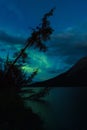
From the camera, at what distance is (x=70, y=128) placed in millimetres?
32312

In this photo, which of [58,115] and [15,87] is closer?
[15,87]

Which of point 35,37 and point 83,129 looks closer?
point 35,37

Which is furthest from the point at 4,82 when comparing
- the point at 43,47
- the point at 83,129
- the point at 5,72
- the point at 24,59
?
the point at 83,129

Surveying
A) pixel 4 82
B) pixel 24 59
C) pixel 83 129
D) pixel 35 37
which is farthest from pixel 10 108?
pixel 83 129

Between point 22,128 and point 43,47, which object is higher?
point 43,47

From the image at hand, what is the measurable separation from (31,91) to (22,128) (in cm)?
267

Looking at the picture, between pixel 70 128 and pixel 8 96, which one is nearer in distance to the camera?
pixel 8 96

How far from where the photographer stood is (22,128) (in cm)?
1485

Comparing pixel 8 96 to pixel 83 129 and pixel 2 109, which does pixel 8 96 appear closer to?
pixel 2 109

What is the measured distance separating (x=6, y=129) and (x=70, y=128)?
1982 centimetres

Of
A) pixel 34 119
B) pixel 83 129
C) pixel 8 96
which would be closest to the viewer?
pixel 8 96

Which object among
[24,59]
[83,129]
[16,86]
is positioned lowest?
[83,129]

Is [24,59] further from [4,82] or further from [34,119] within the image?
[34,119]

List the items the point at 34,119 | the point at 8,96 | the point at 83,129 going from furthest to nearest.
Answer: the point at 83,129
the point at 34,119
the point at 8,96
